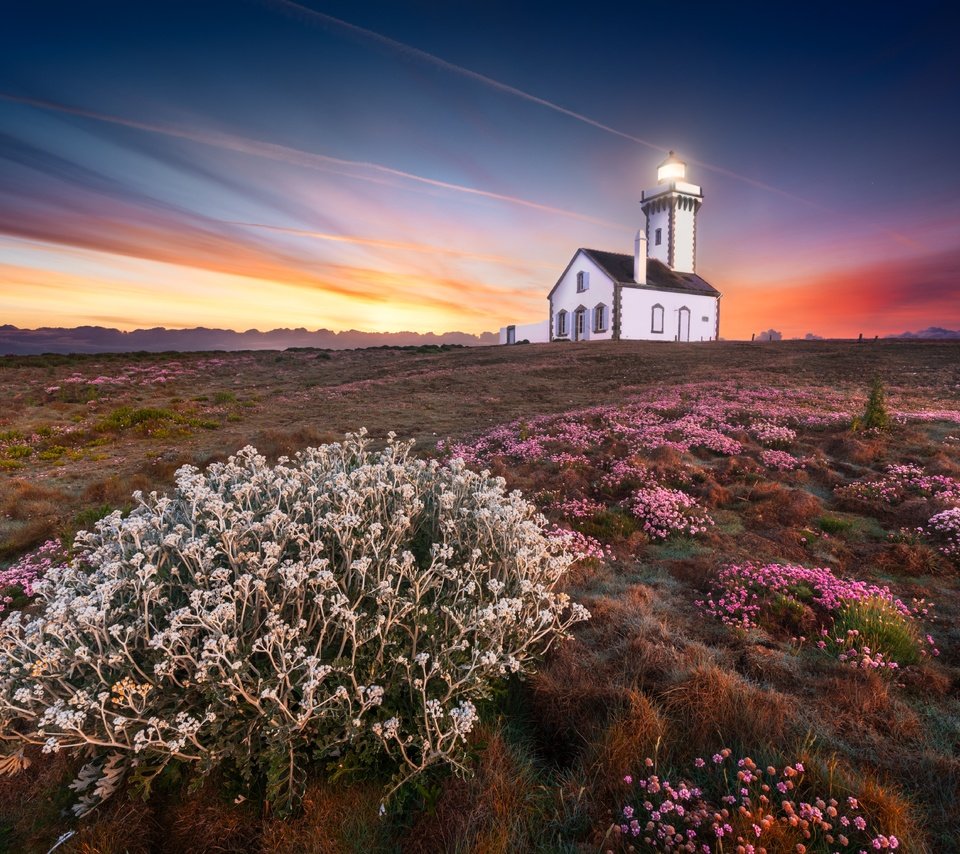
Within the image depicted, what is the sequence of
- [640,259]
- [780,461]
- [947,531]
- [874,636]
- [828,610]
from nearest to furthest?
[874,636]
[828,610]
[947,531]
[780,461]
[640,259]

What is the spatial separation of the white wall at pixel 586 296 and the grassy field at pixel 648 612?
32.8 meters

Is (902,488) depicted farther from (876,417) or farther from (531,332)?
(531,332)

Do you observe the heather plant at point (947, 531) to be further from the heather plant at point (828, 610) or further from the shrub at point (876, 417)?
the shrub at point (876, 417)

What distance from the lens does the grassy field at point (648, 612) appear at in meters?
2.97

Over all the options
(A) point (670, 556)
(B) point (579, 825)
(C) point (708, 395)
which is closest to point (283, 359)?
(C) point (708, 395)

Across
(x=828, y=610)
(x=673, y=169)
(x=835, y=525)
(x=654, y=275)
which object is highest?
(x=673, y=169)

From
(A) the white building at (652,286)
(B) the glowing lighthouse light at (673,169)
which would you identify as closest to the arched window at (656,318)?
(A) the white building at (652,286)

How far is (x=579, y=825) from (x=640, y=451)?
9.31 metres

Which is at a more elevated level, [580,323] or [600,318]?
[600,318]

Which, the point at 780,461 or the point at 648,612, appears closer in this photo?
the point at 648,612

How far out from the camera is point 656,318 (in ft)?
175

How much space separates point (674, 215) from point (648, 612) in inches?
2496

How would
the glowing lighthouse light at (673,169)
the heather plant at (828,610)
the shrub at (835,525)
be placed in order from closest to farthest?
the heather plant at (828,610)
the shrub at (835,525)
the glowing lighthouse light at (673,169)

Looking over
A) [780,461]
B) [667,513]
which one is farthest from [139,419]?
[780,461]
